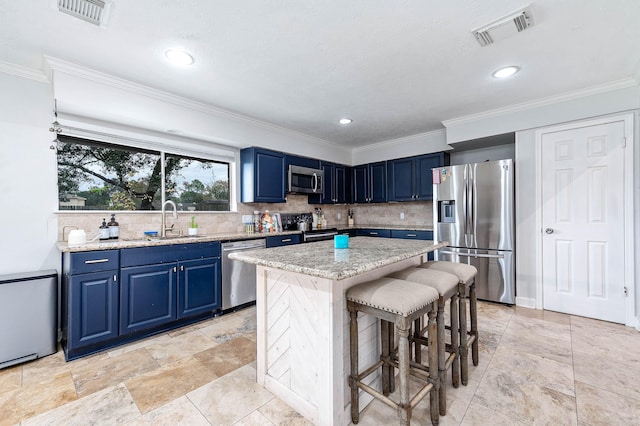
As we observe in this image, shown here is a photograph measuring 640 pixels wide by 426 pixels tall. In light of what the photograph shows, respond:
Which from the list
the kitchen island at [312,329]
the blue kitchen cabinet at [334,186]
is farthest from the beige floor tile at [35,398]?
the blue kitchen cabinet at [334,186]

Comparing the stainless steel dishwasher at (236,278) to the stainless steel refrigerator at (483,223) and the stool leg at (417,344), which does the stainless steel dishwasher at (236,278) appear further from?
the stainless steel refrigerator at (483,223)

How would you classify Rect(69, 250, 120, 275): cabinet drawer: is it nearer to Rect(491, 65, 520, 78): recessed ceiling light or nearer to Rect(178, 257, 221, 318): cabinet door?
Rect(178, 257, 221, 318): cabinet door

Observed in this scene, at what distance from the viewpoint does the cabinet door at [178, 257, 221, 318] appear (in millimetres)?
2898

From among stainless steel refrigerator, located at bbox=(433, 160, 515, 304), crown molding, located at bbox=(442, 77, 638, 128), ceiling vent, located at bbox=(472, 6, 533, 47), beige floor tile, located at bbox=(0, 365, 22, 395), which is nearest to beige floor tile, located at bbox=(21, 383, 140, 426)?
beige floor tile, located at bbox=(0, 365, 22, 395)

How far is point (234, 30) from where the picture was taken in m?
1.96

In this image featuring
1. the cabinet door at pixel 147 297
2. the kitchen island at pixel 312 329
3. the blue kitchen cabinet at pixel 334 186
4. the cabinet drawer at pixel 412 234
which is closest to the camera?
the kitchen island at pixel 312 329

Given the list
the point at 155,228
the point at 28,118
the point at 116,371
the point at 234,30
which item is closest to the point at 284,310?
the point at 116,371

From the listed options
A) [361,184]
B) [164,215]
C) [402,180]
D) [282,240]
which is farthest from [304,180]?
[164,215]

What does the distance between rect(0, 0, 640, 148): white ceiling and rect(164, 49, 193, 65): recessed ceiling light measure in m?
0.06

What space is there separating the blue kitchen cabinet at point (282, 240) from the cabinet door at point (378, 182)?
1.76 m

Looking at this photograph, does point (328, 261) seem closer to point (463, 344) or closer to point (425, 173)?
point (463, 344)

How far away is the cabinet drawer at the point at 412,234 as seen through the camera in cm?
431

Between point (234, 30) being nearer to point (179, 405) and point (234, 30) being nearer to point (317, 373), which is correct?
point (317, 373)

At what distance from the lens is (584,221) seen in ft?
10.1
